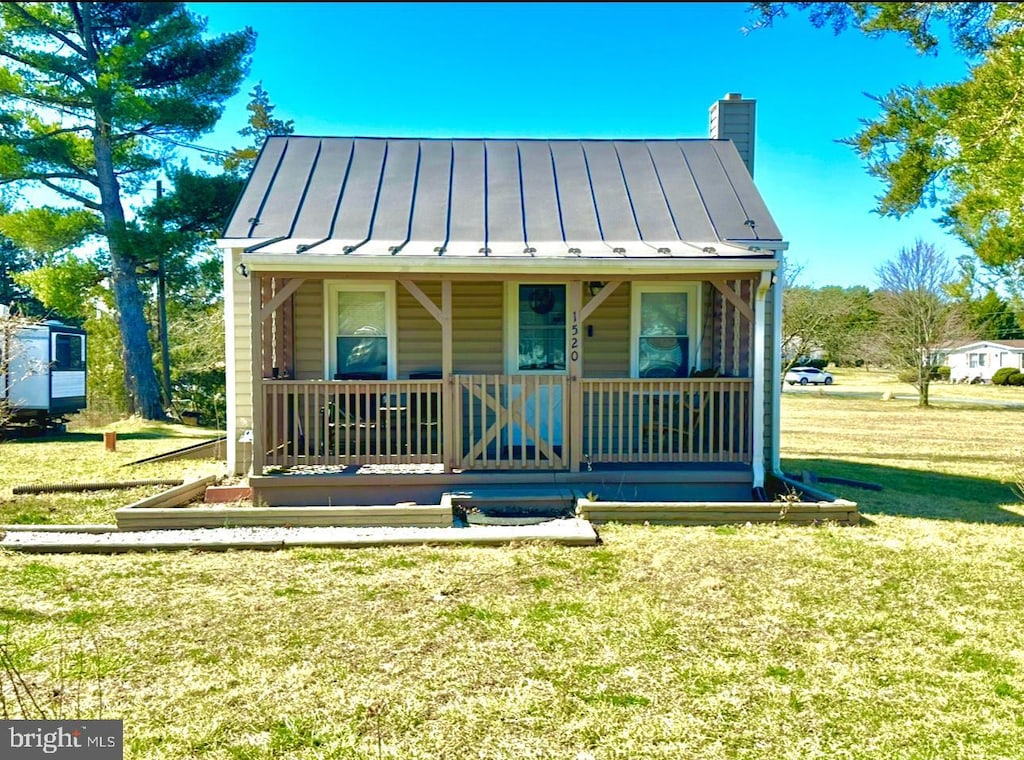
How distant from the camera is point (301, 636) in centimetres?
412

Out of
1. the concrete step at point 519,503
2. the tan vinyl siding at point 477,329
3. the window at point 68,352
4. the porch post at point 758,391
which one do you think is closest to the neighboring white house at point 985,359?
the porch post at point 758,391

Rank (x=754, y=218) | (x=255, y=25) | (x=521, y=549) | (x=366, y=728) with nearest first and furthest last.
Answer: (x=366, y=728) < (x=521, y=549) < (x=754, y=218) < (x=255, y=25)

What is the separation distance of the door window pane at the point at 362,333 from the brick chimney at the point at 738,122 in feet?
19.8

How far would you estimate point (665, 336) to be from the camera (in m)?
8.98

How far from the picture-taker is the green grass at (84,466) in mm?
7434

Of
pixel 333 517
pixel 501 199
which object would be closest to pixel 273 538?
pixel 333 517

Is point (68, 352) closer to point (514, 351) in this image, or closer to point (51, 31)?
point (51, 31)

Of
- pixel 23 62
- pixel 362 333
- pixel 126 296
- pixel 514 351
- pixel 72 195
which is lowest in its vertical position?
pixel 514 351

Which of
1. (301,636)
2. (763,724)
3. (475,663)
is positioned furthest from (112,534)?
(763,724)

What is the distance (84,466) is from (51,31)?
12.8 metres

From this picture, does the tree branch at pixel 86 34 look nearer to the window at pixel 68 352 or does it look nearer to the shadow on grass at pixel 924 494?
the window at pixel 68 352

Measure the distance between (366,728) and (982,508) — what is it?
8072 millimetres

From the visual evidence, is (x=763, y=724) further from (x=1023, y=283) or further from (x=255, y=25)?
(x=255, y=25)
